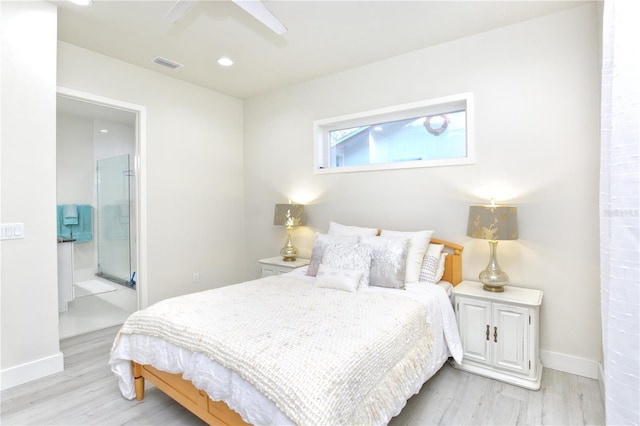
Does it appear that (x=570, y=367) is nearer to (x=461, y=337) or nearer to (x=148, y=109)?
(x=461, y=337)

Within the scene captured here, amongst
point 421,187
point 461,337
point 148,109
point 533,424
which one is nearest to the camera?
point 533,424

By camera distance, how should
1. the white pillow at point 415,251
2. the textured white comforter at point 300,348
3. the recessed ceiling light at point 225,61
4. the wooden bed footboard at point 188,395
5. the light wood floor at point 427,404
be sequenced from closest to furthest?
the textured white comforter at point 300,348, the wooden bed footboard at point 188,395, the light wood floor at point 427,404, the white pillow at point 415,251, the recessed ceiling light at point 225,61

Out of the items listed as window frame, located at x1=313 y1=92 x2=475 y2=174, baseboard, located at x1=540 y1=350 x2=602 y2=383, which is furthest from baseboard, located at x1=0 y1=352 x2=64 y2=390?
baseboard, located at x1=540 y1=350 x2=602 y2=383

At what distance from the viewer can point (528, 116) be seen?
105 inches

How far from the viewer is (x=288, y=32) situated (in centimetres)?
285

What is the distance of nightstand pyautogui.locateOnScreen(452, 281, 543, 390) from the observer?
7.59 ft

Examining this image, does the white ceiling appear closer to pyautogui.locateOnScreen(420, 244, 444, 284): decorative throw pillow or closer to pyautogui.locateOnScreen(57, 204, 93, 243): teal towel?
pyautogui.locateOnScreen(420, 244, 444, 284): decorative throw pillow

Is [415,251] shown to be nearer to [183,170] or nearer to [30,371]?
[183,170]

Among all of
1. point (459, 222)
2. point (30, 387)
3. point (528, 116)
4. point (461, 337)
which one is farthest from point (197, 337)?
point (528, 116)

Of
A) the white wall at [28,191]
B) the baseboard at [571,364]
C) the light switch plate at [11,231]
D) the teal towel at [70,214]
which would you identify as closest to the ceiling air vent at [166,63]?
the white wall at [28,191]

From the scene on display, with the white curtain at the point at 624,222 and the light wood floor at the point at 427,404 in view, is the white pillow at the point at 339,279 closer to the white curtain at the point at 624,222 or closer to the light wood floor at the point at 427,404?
the light wood floor at the point at 427,404

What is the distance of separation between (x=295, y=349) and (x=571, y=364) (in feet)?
7.78

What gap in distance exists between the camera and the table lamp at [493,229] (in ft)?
8.09

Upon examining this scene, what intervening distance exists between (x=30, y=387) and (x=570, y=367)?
13.4 feet
